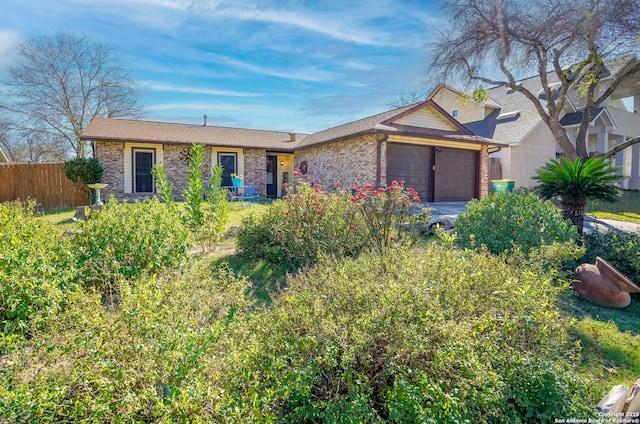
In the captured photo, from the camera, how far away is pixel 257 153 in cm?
1706

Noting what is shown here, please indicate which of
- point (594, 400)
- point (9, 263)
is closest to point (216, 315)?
point (9, 263)

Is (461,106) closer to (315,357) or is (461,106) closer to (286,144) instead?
(286,144)

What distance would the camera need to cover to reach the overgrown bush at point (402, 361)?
173 cm

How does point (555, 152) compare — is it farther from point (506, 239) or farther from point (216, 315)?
point (216, 315)

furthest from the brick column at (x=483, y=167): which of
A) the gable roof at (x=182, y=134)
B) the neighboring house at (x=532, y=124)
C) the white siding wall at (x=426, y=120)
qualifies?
the gable roof at (x=182, y=134)

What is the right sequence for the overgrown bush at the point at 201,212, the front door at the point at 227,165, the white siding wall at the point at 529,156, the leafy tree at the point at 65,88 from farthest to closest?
1. the leafy tree at the point at 65,88
2. the white siding wall at the point at 529,156
3. the front door at the point at 227,165
4. the overgrown bush at the point at 201,212

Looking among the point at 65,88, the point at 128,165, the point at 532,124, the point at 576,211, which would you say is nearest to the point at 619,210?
the point at 532,124

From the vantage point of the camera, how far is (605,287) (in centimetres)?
436

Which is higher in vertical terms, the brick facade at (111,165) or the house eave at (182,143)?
the house eave at (182,143)

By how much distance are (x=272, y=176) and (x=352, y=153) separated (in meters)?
6.44

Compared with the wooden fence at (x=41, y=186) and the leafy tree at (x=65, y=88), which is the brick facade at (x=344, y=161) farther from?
the leafy tree at (x=65, y=88)

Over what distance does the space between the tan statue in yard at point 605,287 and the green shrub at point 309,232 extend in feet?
9.75

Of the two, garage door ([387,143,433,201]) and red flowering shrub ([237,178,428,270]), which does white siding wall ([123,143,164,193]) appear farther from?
red flowering shrub ([237,178,428,270])

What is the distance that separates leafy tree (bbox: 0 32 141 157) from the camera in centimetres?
1986
